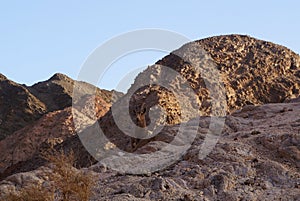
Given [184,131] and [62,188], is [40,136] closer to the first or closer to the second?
[184,131]

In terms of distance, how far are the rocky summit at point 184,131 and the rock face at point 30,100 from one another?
13cm

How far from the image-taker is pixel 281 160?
62.5ft

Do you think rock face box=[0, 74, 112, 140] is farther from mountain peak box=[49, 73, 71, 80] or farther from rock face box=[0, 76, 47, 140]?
mountain peak box=[49, 73, 71, 80]

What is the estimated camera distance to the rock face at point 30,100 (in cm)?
5425

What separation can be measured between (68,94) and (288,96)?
1059 inches

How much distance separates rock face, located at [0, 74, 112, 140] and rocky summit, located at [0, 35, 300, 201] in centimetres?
13

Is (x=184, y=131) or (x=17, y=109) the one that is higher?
(x=17, y=109)

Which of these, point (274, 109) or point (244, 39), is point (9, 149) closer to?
point (244, 39)

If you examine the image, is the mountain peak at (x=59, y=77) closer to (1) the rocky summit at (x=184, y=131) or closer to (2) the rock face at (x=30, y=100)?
(2) the rock face at (x=30, y=100)

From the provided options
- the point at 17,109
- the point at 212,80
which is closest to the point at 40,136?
the point at 17,109

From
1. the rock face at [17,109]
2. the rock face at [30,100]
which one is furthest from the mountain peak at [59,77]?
the rock face at [17,109]

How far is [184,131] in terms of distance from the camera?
23.0 m

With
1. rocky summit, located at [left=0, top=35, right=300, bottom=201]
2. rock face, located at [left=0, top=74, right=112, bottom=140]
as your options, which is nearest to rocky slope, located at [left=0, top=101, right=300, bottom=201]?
rocky summit, located at [left=0, top=35, right=300, bottom=201]

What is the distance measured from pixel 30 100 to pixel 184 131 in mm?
34967
